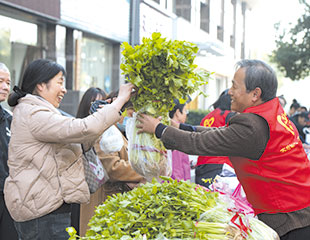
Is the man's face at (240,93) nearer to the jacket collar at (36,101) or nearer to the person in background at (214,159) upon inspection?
the jacket collar at (36,101)

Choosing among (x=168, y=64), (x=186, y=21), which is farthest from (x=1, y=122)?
(x=186, y=21)

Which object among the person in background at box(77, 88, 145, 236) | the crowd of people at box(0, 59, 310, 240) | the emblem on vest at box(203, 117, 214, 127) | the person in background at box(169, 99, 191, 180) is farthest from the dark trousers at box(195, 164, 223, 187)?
the crowd of people at box(0, 59, 310, 240)

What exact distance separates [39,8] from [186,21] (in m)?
5.25

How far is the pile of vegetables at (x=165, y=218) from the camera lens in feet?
7.32

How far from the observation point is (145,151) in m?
3.13

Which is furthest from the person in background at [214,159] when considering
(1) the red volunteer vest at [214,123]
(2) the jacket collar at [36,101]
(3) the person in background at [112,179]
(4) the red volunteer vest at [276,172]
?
(2) the jacket collar at [36,101]

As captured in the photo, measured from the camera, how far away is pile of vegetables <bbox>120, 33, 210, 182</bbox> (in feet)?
9.39

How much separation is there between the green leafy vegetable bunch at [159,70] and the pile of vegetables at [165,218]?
27.6 inches

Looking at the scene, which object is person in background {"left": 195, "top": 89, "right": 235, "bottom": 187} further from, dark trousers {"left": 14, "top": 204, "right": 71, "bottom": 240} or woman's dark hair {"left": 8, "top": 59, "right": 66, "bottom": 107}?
woman's dark hair {"left": 8, "top": 59, "right": 66, "bottom": 107}

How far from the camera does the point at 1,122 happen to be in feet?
14.1

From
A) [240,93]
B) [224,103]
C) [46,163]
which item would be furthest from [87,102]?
[240,93]

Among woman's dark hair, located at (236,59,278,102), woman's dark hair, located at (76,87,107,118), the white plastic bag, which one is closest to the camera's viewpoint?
woman's dark hair, located at (236,59,278,102)

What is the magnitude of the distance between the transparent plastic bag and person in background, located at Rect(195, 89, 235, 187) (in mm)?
1604

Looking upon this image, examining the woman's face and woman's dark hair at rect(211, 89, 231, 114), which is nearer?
the woman's face
